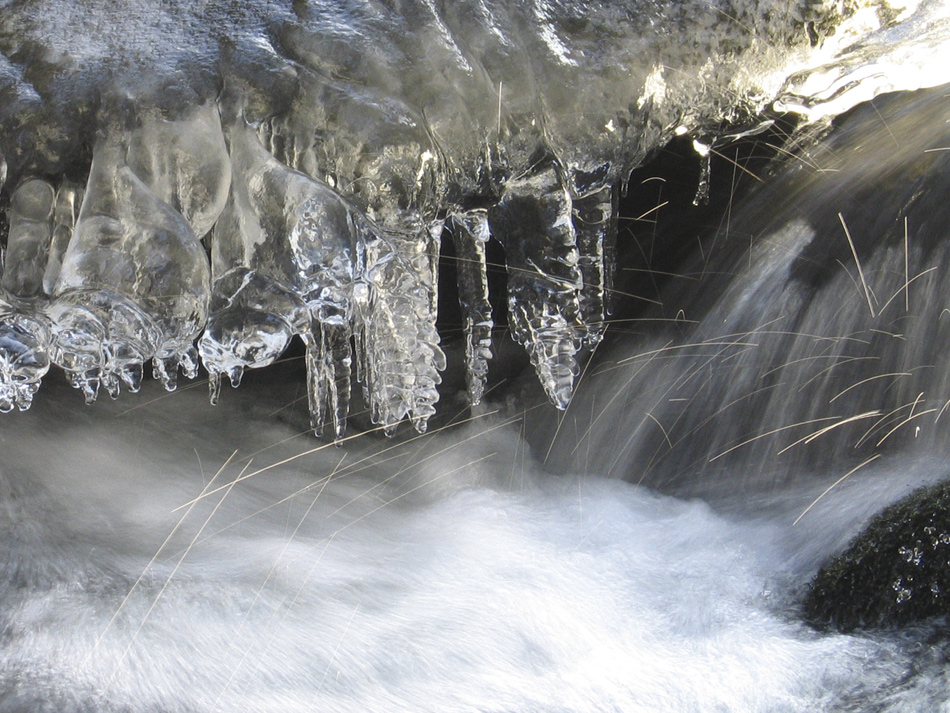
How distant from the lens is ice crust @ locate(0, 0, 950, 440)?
1.20 m

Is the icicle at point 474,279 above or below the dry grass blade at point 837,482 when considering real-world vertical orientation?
above

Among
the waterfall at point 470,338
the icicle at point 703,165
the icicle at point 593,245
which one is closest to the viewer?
the waterfall at point 470,338

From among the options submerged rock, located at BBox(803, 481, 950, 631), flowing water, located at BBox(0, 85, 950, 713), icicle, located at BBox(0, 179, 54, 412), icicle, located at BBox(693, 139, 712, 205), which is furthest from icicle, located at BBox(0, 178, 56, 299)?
submerged rock, located at BBox(803, 481, 950, 631)

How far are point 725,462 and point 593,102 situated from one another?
0.88 meters

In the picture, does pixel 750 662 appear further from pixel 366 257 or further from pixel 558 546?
pixel 366 257

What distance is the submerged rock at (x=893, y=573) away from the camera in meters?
1.43

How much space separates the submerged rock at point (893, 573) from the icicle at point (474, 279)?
746mm

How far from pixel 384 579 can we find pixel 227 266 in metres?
0.73

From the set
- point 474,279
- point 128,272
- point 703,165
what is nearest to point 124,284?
point 128,272

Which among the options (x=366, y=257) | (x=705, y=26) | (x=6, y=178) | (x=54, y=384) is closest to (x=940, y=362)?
(x=705, y=26)

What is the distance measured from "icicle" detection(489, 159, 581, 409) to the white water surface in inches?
17.6

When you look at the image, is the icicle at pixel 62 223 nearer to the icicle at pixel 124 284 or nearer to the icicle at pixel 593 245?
the icicle at pixel 124 284

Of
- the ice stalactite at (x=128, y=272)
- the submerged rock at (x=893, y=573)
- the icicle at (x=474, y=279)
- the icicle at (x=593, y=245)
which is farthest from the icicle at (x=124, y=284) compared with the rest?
the submerged rock at (x=893, y=573)

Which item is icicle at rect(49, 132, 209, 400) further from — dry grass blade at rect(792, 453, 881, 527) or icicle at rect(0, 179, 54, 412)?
dry grass blade at rect(792, 453, 881, 527)
